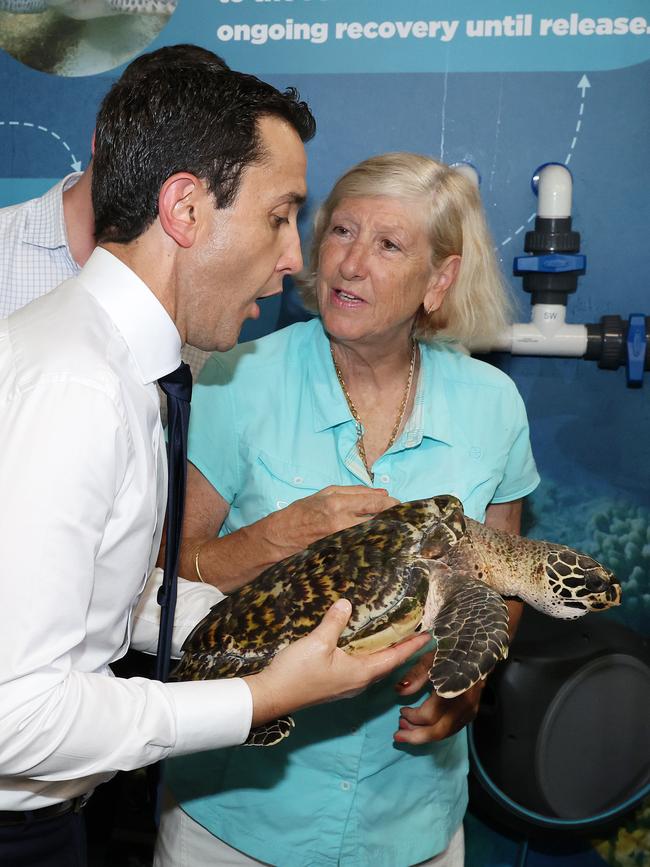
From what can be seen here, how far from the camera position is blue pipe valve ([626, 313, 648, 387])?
197 cm

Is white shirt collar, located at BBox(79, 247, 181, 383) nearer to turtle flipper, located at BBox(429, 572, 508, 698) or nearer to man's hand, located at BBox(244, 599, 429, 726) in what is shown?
man's hand, located at BBox(244, 599, 429, 726)

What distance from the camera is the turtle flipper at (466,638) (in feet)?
3.57

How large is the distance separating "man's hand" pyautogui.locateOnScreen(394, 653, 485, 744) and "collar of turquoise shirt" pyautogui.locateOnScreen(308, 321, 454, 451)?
338 millimetres

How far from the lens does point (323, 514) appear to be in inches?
50.2

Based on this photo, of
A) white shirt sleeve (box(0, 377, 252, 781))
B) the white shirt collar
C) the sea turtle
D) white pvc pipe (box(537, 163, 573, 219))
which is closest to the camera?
white shirt sleeve (box(0, 377, 252, 781))

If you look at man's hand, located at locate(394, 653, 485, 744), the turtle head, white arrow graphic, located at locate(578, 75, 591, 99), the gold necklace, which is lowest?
man's hand, located at locate(394, 653, 485, 744)

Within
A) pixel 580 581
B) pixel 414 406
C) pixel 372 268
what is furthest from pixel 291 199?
pixel 580 581

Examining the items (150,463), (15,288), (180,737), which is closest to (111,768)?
(180,737)

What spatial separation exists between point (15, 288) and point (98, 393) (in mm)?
831

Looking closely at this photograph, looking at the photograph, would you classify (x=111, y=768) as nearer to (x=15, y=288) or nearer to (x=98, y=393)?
(x=98, y=393)

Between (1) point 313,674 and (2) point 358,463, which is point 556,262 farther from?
(1) point 313,674

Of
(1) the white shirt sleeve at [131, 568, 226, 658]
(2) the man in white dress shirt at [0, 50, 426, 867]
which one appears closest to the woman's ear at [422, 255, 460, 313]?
(2) the man in white dress shirt at [0, 50, 426, 867]

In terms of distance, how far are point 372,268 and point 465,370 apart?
0.25 meters

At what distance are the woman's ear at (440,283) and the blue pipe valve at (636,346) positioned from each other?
2.03 feet
